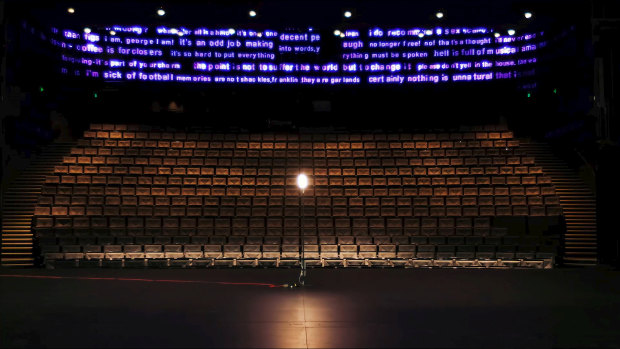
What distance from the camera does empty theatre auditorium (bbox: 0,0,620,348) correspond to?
28.4 feet

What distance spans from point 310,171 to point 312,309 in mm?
8843

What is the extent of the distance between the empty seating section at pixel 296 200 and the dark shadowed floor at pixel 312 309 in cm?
176

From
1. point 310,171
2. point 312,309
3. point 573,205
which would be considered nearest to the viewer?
point 312,309

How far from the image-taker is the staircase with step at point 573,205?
1452 cm

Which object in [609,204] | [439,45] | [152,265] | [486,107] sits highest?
[439,45]

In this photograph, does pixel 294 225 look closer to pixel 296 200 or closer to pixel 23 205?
pixel 296 200

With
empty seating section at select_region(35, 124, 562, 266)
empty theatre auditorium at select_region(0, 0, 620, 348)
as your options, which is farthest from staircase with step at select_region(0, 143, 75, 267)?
empty seating section at select_region(35, 124, 562, 266)

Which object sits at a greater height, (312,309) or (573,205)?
(573,205)

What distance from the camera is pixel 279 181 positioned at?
16.6m

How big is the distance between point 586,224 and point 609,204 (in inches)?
62.7

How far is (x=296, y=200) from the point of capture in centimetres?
1584

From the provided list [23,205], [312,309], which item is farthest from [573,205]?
[23,205]

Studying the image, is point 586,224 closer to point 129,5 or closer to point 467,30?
point 467,30

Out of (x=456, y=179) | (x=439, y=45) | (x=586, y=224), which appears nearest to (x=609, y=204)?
(x=586, y=224)
